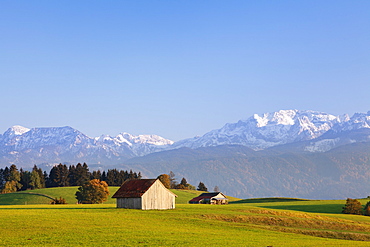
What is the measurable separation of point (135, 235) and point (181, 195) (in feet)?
Answer: 479

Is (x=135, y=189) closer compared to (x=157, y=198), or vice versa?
(x=157, y=198)

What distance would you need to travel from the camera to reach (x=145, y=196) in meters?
93.2

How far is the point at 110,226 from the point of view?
60.8 metres

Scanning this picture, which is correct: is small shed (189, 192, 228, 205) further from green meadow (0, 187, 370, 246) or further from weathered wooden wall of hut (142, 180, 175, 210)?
green meadow (0, 187, 370, 246)

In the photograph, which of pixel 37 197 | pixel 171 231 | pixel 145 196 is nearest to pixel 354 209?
pixel 145 196

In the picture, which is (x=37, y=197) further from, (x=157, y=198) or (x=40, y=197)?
(x=157, y=198)

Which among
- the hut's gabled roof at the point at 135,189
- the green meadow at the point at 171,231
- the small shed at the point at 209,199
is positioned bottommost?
the green meadow at the point at 171,231

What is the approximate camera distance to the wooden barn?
306ft

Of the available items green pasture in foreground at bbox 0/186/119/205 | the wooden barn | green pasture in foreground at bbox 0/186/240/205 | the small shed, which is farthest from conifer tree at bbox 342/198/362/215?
green pasture in foreground at bbox 0/186/119/205

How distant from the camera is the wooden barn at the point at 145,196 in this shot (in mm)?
93188

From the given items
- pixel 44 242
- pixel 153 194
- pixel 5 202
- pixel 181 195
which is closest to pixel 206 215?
pixel 153 194

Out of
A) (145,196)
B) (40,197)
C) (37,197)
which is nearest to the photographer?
(145,196)

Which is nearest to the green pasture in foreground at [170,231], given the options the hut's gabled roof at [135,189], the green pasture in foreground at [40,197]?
the hut's gabled roof at [135,189]

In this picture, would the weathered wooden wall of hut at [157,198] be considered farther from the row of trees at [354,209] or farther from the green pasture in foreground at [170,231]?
the row of trees at [354,209]
